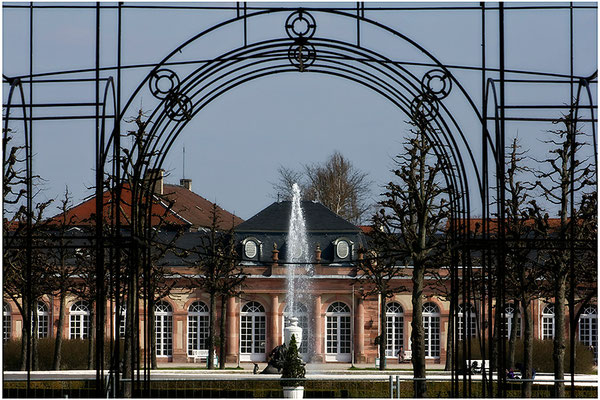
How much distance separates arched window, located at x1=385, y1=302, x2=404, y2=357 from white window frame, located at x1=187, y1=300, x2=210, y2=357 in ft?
23.5

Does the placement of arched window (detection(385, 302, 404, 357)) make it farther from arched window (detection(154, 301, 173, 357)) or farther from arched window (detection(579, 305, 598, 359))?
arched window (detection(154, 301, 173, 357))

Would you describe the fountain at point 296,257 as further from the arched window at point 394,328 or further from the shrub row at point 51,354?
the shrub row at point 51,354

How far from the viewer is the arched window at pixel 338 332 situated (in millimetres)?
45188

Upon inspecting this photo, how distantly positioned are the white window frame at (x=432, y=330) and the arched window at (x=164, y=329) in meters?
10.1

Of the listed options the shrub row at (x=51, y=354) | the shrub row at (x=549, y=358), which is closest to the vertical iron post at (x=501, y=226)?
the shrub row at (x=549, y=358)

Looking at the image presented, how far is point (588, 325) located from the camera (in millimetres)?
44219

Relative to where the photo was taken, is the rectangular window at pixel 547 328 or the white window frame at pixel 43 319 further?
the white window frame at pixel 43 319

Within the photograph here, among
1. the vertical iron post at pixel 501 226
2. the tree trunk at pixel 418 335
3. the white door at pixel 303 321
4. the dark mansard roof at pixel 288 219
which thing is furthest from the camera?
the dark mansard roof at pixel 288 219

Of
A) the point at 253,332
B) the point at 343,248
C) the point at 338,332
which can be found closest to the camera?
the point at 253,332

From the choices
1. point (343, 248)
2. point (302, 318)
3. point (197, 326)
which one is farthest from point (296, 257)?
point (197, 326)

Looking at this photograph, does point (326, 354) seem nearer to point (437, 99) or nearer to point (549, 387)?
point (549, 387)

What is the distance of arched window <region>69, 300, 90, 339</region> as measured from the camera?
45406 millimetres

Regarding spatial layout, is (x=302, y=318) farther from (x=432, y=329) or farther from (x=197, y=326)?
(x=432, y=329)

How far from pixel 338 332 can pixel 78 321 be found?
1038 cm
